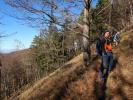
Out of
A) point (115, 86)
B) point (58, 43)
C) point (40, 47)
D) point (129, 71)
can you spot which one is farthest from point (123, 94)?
point (40, 47)

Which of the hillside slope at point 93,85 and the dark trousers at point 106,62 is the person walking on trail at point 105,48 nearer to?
the dark trousers at point 106,62

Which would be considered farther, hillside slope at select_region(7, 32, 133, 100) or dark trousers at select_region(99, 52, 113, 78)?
dark trousers at select_region(99, 52, 113, 78)

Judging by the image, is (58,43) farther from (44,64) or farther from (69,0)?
(69,0)

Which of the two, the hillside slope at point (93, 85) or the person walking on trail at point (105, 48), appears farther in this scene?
the person walking on trail at point (105, 48)

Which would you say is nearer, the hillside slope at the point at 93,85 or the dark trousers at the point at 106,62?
the hillside slope at the point at 93,85

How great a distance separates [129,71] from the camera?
44.0 ft

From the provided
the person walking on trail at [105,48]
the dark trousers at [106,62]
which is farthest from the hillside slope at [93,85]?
the person walking on trail at [105,48]

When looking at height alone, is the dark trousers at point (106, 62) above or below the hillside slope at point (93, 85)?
above

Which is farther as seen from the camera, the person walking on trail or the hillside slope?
the person walking on trail

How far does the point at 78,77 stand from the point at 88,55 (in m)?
1.20

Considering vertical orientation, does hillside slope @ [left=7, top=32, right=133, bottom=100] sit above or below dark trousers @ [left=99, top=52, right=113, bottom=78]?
below

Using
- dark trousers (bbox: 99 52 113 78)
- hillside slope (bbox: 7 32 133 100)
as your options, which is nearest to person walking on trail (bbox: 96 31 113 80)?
dark trousers (bbox: 99 52 113 78)

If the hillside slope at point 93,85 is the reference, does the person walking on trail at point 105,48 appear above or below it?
above

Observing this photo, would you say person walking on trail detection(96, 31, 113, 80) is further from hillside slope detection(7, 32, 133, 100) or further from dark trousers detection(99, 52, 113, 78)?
hillside slope detection(7, 32, 133, 100)
